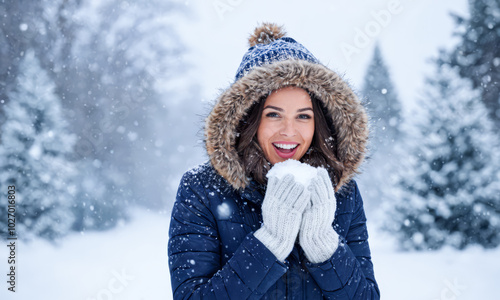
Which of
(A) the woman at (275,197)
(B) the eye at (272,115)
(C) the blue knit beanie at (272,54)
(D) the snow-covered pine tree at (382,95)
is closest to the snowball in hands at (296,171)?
(A) the woman at (275,197)

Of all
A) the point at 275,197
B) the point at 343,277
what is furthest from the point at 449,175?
the point at 275,197

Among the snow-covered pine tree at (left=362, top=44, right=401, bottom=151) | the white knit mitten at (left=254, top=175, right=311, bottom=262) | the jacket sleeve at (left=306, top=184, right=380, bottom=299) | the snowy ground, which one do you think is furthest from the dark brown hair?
the snow-covered pine tree at (left=362, top=44, right=401, bottom=151)

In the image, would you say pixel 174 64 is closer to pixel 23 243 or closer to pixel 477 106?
pixel 23 243

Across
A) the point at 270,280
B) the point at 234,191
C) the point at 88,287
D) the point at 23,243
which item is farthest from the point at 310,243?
the point at 23,243

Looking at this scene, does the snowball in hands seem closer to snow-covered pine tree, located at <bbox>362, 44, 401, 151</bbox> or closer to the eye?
the eye

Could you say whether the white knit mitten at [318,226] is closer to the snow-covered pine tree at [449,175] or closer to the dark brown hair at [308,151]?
the dark brown hair at [308,151]

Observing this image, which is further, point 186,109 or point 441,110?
point 186,109

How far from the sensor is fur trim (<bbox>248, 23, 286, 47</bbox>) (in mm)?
2635

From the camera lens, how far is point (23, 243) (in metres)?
11.0

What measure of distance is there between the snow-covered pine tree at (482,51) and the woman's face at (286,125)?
31.1 feet

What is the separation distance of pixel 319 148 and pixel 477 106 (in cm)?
841

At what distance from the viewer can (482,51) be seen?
10602mm

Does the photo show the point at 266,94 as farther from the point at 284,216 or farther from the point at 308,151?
the point at 284,216

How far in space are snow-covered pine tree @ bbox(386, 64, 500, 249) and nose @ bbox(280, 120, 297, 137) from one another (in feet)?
27.0
